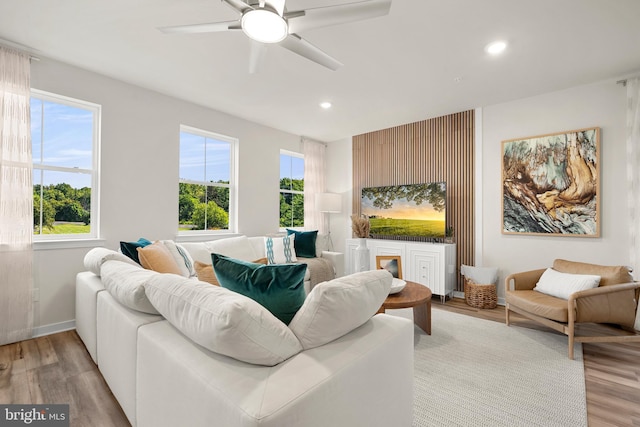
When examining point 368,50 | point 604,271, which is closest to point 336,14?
point 368,50

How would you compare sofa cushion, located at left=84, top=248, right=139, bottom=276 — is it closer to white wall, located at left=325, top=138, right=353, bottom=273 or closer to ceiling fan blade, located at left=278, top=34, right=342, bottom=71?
ceiling fan blade, located at left=278, top=34, right=342, bottom=71

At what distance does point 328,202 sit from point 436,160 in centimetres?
189

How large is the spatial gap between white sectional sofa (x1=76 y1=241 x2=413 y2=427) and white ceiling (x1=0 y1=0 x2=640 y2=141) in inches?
77.9

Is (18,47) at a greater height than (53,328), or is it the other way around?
(18,47)

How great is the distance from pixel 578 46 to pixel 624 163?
143 centimetres

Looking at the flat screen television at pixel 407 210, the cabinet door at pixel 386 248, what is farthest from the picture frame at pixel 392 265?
the flat screen television at pixel 407 210

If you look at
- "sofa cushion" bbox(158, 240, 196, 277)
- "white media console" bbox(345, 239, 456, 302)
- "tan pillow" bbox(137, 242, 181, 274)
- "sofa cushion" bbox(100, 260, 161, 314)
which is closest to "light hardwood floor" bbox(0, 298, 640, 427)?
"sofa cushion" bbox(100, 260, 161, 314)

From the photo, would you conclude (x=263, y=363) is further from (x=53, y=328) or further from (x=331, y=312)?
(x=53, y=328)

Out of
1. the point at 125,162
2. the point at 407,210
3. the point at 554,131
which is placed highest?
the point at 554,131

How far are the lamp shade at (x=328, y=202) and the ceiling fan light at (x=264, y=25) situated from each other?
3597 mm

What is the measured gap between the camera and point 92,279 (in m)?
2.35

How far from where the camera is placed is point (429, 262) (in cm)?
412

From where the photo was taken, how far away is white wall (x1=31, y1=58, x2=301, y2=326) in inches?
114

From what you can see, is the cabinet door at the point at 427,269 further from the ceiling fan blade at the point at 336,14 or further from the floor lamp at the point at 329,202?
the ceiling fan blade at the point at 336,14
